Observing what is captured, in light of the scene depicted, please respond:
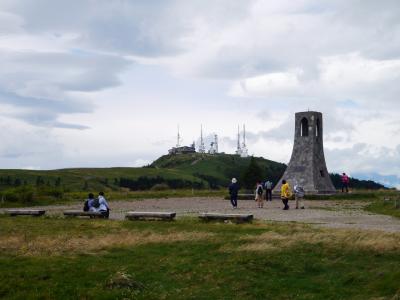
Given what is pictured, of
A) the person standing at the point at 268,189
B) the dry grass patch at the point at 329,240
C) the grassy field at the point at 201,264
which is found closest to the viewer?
the grassy field at the point at 201,264

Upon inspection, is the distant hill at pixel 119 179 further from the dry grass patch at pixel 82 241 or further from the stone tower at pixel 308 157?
the dry grass patch at pixel 82 241

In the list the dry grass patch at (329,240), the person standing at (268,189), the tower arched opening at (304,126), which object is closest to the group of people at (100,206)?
the dry grass patch at (329,240)

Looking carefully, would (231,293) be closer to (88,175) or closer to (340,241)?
(340,241)

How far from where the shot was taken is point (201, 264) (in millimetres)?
15227

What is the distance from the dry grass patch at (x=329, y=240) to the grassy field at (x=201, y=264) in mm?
30

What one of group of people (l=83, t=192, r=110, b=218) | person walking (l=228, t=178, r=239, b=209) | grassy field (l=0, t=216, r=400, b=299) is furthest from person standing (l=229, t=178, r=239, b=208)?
grassy field (l=0, t=216, r=400, b=299)

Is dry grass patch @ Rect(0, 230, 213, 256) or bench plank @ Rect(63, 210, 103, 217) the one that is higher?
bench plank @ Rect(63, 210, 103, 217)

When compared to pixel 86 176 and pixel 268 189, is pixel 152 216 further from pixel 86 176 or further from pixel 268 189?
pixel 86 176

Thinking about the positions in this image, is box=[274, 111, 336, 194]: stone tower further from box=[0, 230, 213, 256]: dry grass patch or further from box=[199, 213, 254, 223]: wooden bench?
box=[0, 230, 213, 256]: dry grass patch

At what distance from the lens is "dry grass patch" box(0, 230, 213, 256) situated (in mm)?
17078

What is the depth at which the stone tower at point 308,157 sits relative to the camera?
54750 millimetres

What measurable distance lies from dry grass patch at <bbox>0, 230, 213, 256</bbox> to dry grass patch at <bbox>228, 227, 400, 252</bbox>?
212 centimetres

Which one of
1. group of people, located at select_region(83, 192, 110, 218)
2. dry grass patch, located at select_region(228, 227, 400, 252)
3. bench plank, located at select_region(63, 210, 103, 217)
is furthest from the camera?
group of people, located at select_region(83, 192, 110, 218)

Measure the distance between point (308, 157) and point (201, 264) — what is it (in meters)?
41.7
